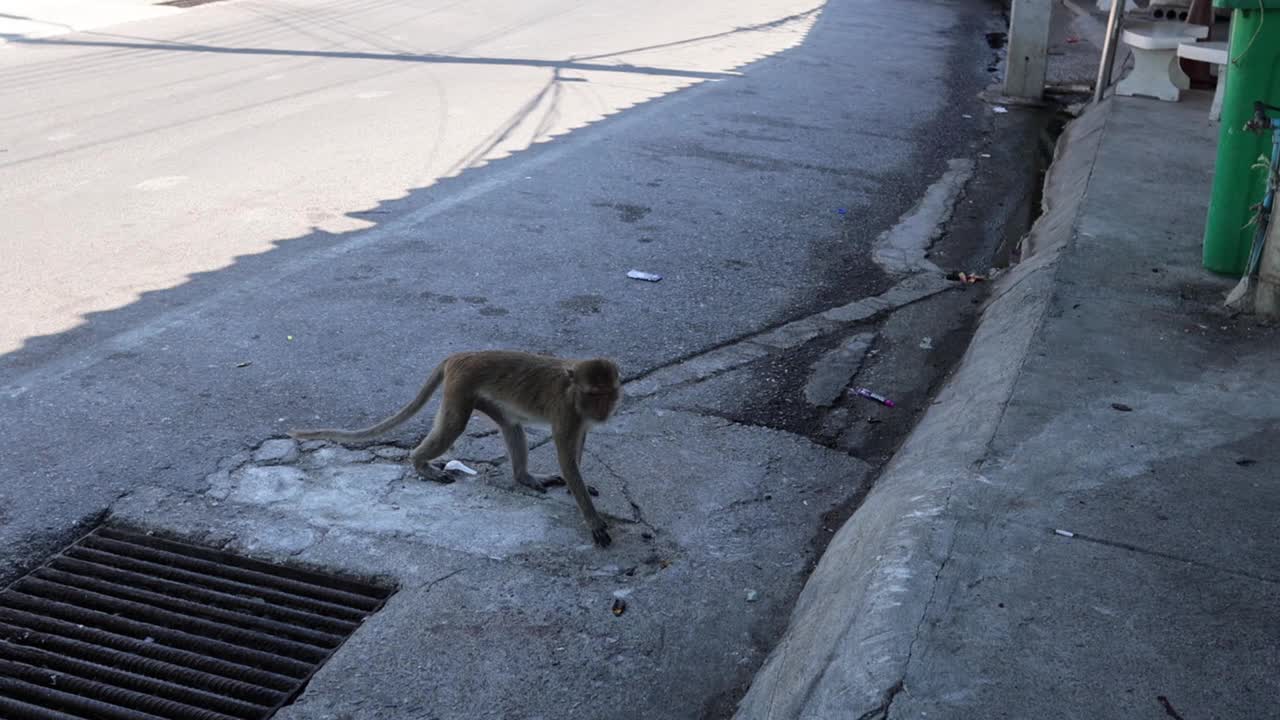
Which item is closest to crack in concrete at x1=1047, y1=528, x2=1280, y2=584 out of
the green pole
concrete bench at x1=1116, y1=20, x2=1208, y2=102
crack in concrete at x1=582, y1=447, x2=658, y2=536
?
crack in concrete at x1=582, y1=447, x2=658, y2=536

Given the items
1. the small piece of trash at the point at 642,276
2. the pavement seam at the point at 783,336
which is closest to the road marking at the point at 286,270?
the small piece of trash at the point at 642,276

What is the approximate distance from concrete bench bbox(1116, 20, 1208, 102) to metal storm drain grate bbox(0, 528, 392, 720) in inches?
389

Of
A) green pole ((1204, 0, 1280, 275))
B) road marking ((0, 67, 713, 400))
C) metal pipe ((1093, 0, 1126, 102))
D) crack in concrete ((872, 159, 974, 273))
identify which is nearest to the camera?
road marking ((0, 67, 713, 400))

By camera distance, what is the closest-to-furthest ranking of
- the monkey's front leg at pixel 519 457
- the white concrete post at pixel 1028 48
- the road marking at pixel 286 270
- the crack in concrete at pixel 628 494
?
the crack in concrete at pixel 628 494 < the monkey's front leg at pixel 519 457 < the road marking at pixel 286 270 < the white concrete post at pixel 1028 48

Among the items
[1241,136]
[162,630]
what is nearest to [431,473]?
[162,630]

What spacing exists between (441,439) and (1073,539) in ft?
7.54

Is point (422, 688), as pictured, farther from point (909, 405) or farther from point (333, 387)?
point (909, 405)

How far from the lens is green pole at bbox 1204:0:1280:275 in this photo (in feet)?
20.0

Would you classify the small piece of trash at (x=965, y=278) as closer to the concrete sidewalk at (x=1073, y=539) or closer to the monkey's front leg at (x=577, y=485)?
the concrete sidewalk at (x=1073, y=539)

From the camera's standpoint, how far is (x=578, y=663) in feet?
12.3

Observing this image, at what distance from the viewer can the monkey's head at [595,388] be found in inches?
167

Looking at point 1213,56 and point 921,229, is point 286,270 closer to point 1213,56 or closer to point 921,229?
point 921,229

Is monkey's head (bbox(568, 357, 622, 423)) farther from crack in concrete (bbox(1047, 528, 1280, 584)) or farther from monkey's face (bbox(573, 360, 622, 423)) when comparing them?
crack in concrete (bbox(1047, 528, 1280, 584))

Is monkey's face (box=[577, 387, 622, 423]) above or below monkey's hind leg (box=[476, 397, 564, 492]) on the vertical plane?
above
